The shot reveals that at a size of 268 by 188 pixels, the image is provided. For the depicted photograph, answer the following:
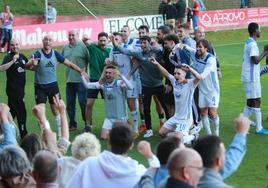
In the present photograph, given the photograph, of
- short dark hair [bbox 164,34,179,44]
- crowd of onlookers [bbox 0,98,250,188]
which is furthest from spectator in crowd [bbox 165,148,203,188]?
short dark hair [bbox 164,34,179,44]

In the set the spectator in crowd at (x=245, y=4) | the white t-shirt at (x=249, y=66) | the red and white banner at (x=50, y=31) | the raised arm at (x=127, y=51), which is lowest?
the white t-shirt at (x=249, y=66)

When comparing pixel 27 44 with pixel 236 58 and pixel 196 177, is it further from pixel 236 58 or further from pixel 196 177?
pixel 196 177

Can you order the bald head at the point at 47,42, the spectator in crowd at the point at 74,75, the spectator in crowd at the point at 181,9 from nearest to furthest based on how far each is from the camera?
the bald head at the point at 47,42 < the spectator in crowd at the point at 74,75 < the spectator in crowd at the point at 181,9

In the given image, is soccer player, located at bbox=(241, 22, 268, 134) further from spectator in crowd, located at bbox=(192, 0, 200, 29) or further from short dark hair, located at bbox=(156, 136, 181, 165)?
spectator in crowd, located at bbox=(192, 0, 200, 29)

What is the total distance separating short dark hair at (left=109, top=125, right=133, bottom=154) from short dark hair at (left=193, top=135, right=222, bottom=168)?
905 millimetres

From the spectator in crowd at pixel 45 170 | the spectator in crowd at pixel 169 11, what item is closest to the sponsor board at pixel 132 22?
the spectator in crowd at pixel 169 11

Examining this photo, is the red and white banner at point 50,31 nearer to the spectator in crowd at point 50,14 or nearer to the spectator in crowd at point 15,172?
the spectator in crowd at point 50,14

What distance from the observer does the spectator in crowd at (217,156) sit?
5.77 metres

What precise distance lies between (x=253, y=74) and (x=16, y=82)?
4.64m

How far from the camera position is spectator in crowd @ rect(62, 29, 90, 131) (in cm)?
1498

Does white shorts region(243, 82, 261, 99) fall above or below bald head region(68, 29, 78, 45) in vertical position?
below

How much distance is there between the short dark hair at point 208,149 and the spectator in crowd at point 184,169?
400 mm

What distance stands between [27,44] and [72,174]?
22.6 metres

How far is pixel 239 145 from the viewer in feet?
21.9
